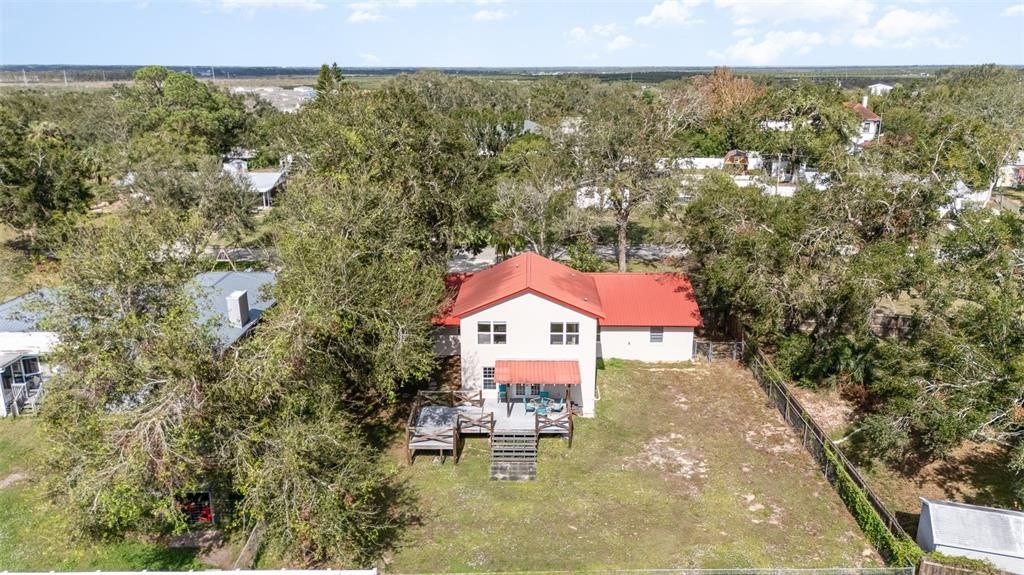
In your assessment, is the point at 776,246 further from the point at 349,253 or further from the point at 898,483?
the point at 349,253

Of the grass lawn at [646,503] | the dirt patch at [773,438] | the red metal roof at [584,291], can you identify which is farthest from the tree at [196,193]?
the dirt patch at [773,438]

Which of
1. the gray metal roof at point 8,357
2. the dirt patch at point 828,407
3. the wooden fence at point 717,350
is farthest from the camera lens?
the wooden fence at point 717,350

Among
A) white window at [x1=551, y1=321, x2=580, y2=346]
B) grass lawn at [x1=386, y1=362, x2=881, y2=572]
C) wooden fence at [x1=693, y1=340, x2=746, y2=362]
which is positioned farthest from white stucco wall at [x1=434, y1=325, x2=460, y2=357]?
wooden fence at [x1=693, y1=340, x2=746, y2=362]

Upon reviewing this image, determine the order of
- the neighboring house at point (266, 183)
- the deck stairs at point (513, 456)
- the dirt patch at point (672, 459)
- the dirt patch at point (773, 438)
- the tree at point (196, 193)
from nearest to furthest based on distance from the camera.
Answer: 1. the deck stairs at point (513, 456)
2. the dirt patch at point (672, 459)
3. the dirt patch at point (773, 438)
4. the tree at point (196, 193)
5. the neighboring house at point (266, 183)

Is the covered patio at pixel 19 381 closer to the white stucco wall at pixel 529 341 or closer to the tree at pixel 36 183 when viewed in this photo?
the white stucco wall at pixel 529 341

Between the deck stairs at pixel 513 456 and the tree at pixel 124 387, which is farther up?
the tree at pixel 124 387

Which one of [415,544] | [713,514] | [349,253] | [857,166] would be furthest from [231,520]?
[857,166]

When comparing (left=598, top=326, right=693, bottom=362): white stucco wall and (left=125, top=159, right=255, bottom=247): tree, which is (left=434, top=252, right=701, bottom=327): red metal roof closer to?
(left=598, top=326, right=693, bottom=362): white stucco wall
